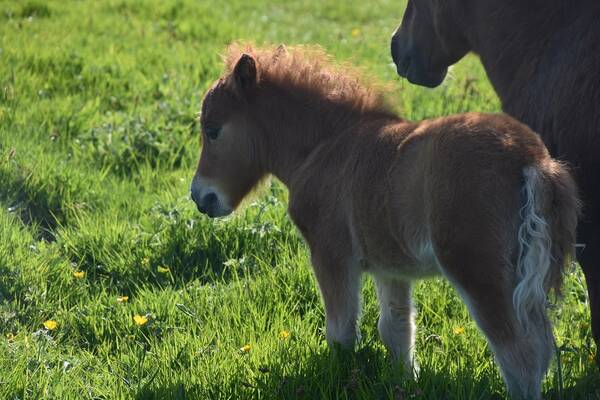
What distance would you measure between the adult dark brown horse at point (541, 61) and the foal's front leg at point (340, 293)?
3.16 feet

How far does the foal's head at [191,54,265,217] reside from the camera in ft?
16.0

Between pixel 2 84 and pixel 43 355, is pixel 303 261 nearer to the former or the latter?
pixel 43 355

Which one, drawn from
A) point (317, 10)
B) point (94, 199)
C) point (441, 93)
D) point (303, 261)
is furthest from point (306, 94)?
point (317, 10)

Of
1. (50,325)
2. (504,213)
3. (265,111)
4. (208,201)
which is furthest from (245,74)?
(504,213)

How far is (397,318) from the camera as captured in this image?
448 cm

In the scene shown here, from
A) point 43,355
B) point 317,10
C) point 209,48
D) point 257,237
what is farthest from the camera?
point 317,10

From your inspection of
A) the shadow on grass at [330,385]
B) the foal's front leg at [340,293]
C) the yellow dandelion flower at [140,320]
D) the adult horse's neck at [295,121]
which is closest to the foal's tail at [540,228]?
the shadow on grass at [330,385]

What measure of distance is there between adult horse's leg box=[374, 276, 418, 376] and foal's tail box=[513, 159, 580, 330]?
915 millimetres

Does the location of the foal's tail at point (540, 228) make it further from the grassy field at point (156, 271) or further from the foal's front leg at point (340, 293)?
the foal's front leg at point (340, 293)

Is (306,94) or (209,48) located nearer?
(306,94)

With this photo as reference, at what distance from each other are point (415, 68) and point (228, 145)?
125 cm

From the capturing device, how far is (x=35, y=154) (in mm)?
6641

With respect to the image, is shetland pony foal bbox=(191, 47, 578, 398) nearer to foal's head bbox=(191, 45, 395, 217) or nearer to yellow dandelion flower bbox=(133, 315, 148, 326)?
foal's head bbox=(191, 45, 395, 217)

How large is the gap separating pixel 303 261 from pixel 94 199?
1658mm
